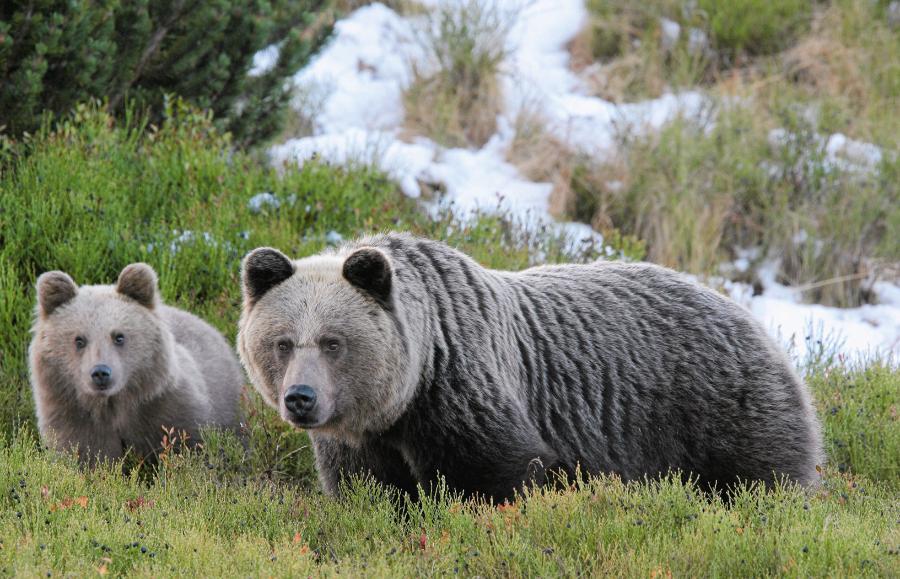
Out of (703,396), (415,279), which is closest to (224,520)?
(415,279)

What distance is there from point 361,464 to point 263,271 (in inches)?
42.7

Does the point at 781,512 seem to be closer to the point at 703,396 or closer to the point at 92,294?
the point at 703,396

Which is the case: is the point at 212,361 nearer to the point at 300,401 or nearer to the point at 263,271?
the point at 263,271

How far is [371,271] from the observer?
5.25 meters

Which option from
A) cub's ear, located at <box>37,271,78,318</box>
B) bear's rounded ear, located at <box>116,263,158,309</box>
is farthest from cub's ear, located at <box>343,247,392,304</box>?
cub's ear, located at <box>37,271,78,318</box>

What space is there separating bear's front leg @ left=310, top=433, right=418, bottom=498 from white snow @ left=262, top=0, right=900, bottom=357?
3.69 meters

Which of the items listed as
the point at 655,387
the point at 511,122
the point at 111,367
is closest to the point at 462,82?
the point at 511,122

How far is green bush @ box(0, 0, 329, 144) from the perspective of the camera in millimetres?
8750

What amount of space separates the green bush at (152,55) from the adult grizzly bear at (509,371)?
4.14m

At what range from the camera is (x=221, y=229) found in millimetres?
8477

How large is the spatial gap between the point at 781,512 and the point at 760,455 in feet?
3.36

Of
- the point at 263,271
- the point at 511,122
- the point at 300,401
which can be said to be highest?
the point at 263,271

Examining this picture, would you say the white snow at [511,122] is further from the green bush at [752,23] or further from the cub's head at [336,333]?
the cub's head at [336,333]

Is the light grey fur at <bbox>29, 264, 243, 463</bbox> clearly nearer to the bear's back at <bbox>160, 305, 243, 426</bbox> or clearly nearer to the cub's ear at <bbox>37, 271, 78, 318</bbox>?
the cub's ear at <bbox>37, 271, 78, 318</bbox>
